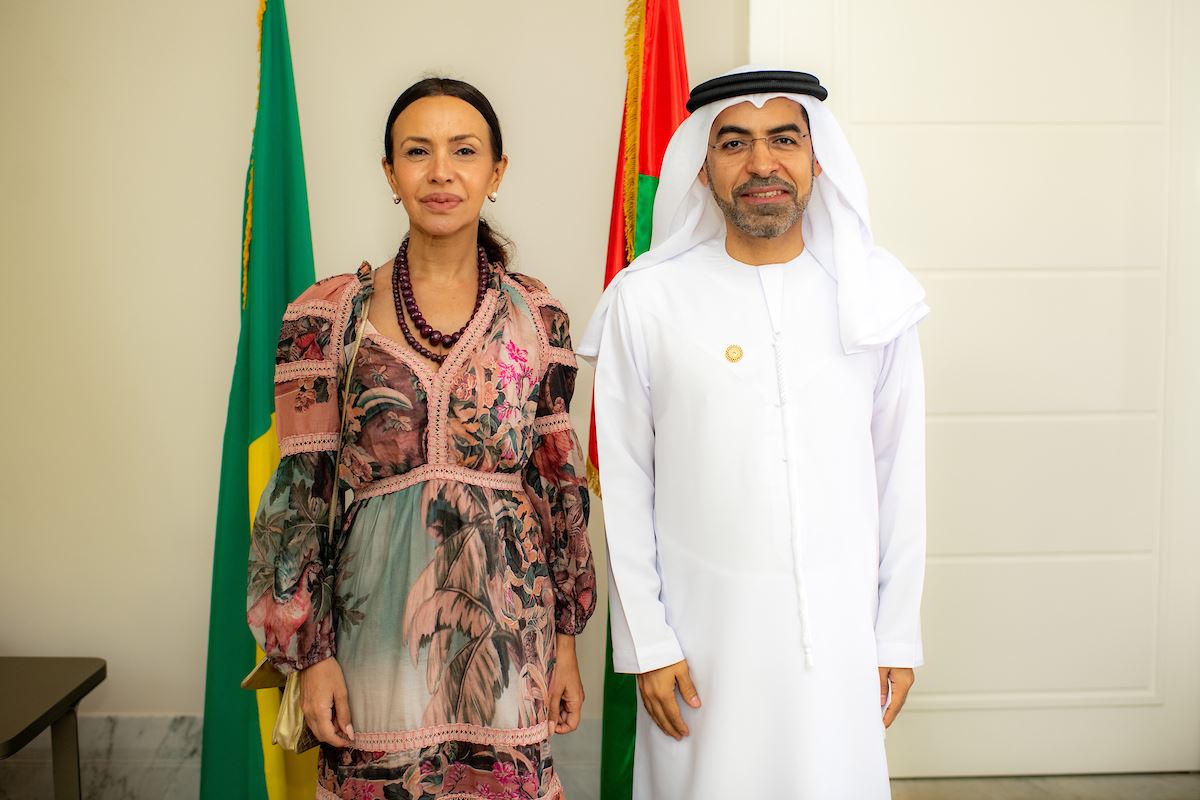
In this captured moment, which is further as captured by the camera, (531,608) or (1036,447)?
(1036,447)

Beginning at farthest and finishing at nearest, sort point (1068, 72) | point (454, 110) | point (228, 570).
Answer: point (1068, 72) < point (228, 570) < point (454, 110)

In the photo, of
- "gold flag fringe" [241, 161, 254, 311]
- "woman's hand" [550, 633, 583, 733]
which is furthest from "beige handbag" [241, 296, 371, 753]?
"gold flag fringe" [241, 161, 254, 311]

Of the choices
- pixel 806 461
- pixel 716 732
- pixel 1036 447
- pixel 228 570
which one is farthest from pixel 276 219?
pixel 1036 447

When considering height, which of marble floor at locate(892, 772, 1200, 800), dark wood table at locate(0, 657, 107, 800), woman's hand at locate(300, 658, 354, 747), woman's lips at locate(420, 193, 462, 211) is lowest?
marble floor at locate(892, 772, 1200, 800)

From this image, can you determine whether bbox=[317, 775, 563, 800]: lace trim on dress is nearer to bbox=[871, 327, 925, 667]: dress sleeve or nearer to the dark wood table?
bbox=[871, 327, 925, 667]: dress sleeve

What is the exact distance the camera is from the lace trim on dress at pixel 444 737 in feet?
4.95

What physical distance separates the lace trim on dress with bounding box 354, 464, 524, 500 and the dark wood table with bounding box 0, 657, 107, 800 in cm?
121

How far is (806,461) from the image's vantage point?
170 cm

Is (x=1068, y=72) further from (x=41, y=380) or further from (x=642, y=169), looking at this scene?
(x=41, y=380)

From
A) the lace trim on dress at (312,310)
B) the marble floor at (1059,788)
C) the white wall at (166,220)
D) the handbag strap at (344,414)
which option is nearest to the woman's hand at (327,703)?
the handbag strap at (344,414)

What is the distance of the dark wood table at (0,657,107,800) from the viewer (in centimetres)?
216

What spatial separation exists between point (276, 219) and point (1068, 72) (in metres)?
2.35

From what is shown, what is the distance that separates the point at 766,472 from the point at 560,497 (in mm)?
397

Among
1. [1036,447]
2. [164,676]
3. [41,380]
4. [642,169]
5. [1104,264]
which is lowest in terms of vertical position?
[164,676]
